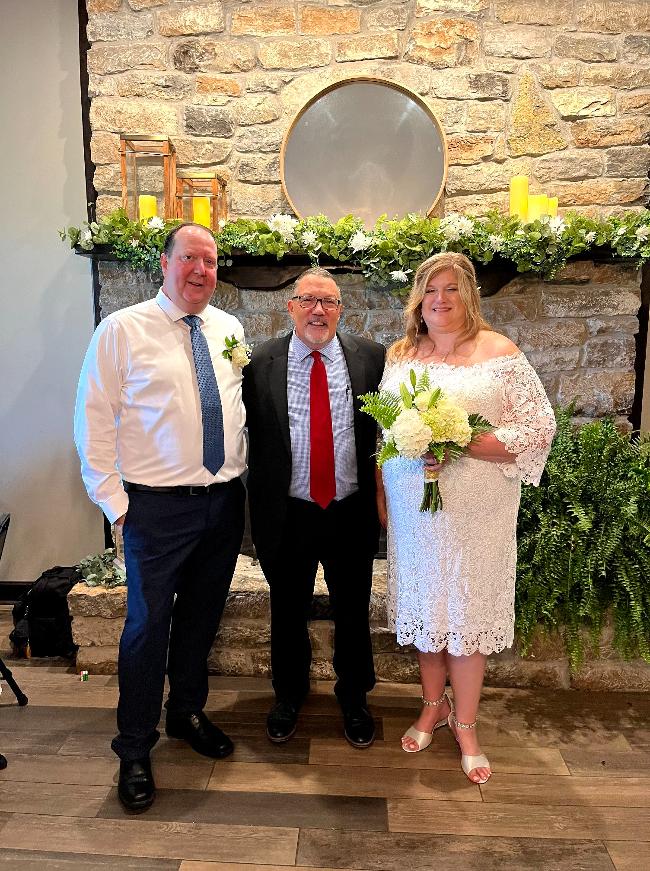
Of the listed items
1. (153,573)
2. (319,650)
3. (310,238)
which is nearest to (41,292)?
(310,238)

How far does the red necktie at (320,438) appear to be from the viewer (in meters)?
→ 2.27

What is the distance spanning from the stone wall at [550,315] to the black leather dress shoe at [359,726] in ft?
6.39

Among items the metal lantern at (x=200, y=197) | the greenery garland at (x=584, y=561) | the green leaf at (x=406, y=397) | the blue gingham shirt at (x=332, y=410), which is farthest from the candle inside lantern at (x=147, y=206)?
the greenery garland at (x=584, y=561)

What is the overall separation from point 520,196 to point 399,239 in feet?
2.24

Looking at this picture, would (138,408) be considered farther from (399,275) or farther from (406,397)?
(399,275)

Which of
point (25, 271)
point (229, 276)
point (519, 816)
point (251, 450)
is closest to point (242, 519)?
point (251, 450)

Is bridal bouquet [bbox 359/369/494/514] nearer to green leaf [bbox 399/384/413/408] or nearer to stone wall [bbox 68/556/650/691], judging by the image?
green leaf [bbox 399/384/413/408]

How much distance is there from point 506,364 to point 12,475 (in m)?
2.99

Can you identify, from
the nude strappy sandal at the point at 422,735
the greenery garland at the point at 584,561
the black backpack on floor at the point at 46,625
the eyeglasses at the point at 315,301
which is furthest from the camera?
the black backpack on floor at the point at 46,625

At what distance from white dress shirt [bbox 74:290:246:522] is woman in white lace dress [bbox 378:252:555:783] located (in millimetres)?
694

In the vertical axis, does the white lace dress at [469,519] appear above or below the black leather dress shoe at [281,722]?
above

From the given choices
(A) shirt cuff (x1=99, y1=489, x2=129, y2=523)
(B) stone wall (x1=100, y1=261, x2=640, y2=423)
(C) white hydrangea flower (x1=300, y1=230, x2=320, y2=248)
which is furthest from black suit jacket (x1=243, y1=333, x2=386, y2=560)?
(B) stone wall (x1=100, y1=261, x2=640, y2=423)

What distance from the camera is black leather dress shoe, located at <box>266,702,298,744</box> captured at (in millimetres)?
2477

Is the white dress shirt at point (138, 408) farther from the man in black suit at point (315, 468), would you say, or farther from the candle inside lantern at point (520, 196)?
the candle inside lantern at point (520, 196)
